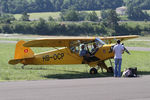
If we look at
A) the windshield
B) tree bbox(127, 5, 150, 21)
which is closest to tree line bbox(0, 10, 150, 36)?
the windshield

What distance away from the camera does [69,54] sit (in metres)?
17.7

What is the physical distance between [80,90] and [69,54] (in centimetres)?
652

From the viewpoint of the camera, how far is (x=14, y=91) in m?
11.1

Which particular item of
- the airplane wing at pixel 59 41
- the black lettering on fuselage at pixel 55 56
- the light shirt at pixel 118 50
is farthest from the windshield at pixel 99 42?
the black lettering on fuselage at pixel 55 56

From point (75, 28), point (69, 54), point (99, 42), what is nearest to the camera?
point (99, 42)

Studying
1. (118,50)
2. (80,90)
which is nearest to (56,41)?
(118,50)

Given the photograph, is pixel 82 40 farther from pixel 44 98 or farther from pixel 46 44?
pixel 44 98

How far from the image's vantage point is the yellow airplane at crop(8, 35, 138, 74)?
54.7 feet

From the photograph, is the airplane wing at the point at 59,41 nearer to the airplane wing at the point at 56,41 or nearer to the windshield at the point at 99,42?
the airplane wing at the point at 56,41

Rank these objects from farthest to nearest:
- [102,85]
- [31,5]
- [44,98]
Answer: [31,5], [102,85], [44,98]

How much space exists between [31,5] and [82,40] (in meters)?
166

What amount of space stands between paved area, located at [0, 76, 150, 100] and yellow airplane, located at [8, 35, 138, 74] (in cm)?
365

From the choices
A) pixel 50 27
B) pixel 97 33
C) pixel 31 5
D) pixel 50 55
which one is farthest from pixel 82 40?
pixel 31 5

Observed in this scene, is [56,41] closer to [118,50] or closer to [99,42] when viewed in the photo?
[99,42]
